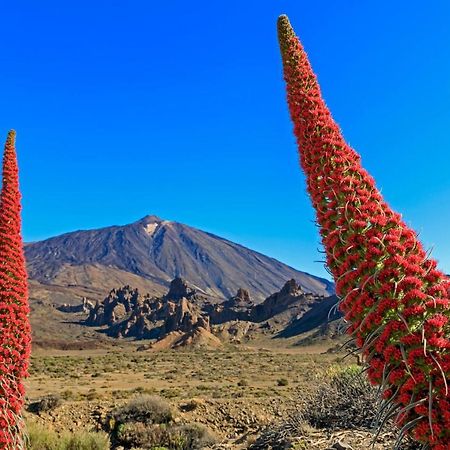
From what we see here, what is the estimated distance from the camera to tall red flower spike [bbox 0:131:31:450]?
3.05 m

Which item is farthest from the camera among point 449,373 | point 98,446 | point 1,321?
point 98,446

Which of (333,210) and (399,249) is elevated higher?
(333,210)

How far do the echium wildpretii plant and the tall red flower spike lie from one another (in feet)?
7.33

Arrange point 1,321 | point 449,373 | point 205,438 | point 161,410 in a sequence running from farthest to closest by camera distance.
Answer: point 161,410
point 205,438
point 1,321
point 449,373

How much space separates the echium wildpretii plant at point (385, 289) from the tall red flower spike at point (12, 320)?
88.0 inches

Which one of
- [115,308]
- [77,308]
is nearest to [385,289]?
[115,308]

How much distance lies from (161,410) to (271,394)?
1089 centimetres

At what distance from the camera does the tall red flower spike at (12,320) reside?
3.05 meters

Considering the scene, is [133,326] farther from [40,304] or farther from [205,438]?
[205,438]

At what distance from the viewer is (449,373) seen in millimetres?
2357

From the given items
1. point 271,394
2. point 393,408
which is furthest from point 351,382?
point 271,394

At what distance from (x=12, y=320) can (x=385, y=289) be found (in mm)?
2517

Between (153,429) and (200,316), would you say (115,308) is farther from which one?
(153,429)

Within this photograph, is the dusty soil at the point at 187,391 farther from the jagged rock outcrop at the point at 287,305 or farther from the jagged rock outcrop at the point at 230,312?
the jagged rock outcrop at the point at 230,312
